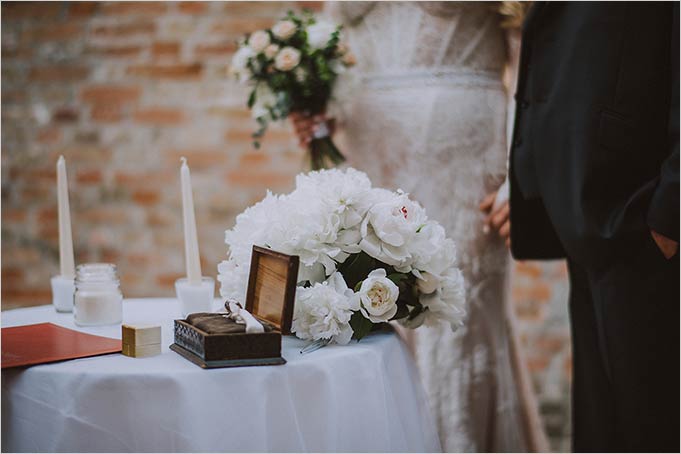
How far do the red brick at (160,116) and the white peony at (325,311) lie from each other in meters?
2.19

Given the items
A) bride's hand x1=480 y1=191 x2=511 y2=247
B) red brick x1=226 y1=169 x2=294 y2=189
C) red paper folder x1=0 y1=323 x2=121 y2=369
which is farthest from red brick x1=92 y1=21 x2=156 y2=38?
red paper folder x1=0 y1=323 x2=121 y2=369

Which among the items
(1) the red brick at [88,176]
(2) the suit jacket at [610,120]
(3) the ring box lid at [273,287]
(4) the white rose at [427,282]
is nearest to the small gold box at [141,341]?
(3) the ring box lid at [273,287]

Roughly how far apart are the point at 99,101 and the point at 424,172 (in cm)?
172

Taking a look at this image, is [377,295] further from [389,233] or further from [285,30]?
[285,30]

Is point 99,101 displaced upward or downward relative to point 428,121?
upward

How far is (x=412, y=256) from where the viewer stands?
126 cm

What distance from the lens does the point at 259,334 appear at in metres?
1.06

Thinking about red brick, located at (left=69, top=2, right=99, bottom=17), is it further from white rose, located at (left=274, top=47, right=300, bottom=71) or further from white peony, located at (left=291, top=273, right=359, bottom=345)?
white peony, located at (left=291, top=273, right=359, bottom=345)

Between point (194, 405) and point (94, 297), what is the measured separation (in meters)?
0.42

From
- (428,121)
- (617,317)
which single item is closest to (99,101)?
(428,121)

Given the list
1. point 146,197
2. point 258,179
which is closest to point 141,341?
point 258,179

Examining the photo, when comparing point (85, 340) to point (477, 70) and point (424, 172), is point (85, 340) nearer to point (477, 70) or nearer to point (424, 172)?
point (424, 172)

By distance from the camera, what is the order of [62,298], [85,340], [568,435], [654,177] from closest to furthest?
[85,340]
[62,298]
[654,177]
[568,435]

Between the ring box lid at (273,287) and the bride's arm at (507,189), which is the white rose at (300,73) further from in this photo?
the ring box lid at (273,287)
